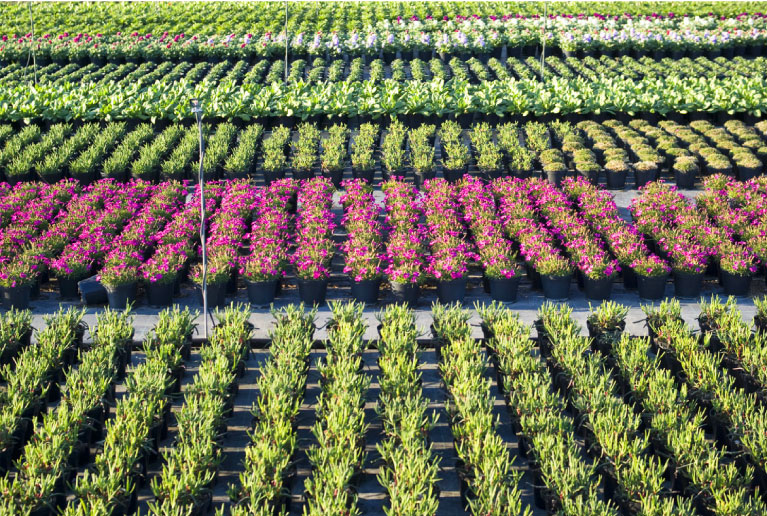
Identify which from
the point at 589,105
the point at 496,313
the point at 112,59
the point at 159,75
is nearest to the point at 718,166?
the point at 589,105

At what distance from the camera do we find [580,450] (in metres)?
6.68

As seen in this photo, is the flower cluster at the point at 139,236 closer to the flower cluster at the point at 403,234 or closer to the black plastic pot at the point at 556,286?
the flower cluster at the point at 403,234

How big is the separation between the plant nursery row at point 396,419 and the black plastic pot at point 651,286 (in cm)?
130

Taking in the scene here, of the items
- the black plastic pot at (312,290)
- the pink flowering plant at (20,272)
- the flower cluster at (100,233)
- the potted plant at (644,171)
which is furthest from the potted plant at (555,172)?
the pink flowering plant at (20,272)

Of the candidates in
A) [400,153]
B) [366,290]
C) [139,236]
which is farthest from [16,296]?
[400,153]

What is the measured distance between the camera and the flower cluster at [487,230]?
383 inches

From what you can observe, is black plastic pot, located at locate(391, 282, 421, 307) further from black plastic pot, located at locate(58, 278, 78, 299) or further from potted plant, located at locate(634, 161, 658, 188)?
potted plant, located at locate(634, 161, 658, 188)

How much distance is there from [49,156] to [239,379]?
25.7 ft

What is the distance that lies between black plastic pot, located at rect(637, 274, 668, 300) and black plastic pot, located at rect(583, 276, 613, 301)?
348 mm

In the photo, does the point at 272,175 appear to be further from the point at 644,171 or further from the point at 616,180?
the point at 644,171

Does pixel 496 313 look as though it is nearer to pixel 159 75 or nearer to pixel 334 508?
pixel 334 508

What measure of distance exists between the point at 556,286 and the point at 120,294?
16.3 feet

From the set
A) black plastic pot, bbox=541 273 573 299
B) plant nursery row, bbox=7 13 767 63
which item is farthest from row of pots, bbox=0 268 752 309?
plant nursery row, bbox=7 13 767 63

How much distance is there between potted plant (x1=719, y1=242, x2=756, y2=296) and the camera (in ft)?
32.1
